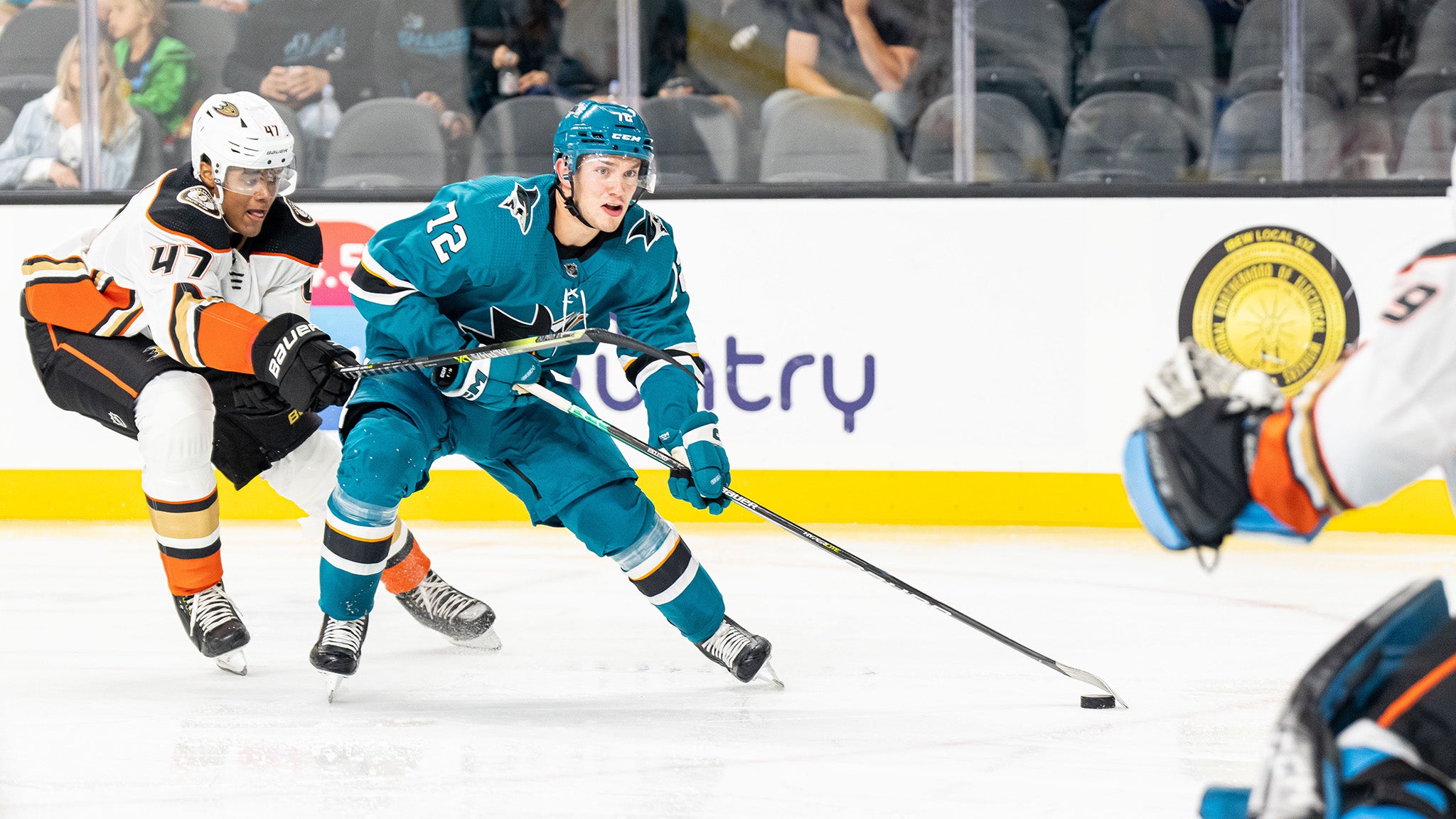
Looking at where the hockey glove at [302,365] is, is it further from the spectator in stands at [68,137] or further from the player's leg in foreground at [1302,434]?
the spectator in stands at [68,137]

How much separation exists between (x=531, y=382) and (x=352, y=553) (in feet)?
1.43

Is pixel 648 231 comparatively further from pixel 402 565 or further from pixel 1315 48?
pixel 1315 48

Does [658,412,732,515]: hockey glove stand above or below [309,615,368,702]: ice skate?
above

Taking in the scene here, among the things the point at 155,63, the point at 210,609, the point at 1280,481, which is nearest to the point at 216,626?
the point at 210,609

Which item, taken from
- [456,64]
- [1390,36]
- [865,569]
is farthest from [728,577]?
[1390,36]

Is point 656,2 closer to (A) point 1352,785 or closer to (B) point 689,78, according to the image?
(B) point 689,78

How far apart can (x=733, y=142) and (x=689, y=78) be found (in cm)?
30

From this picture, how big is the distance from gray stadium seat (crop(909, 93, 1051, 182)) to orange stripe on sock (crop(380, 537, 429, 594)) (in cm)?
227

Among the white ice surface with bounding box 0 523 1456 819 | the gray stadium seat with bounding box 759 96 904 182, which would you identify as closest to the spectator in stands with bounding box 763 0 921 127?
the gray stadium seat with bounding box 759 96 904 182

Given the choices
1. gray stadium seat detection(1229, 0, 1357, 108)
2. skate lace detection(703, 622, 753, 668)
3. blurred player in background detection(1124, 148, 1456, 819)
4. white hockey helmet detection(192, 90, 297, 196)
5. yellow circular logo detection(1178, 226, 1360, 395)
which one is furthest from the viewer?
gray stadium seat detection(1229, 0, 1357, 108)

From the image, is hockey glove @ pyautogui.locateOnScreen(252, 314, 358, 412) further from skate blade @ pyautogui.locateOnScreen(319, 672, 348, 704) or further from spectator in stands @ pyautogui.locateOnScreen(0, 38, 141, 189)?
spectator in stands @ pyautogui.locateOnScreen(0, 38, 141, 189)

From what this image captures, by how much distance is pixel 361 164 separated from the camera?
16.2ft

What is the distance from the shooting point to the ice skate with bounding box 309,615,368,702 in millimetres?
2582

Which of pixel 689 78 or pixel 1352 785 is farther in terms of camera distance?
pixel 689 78
